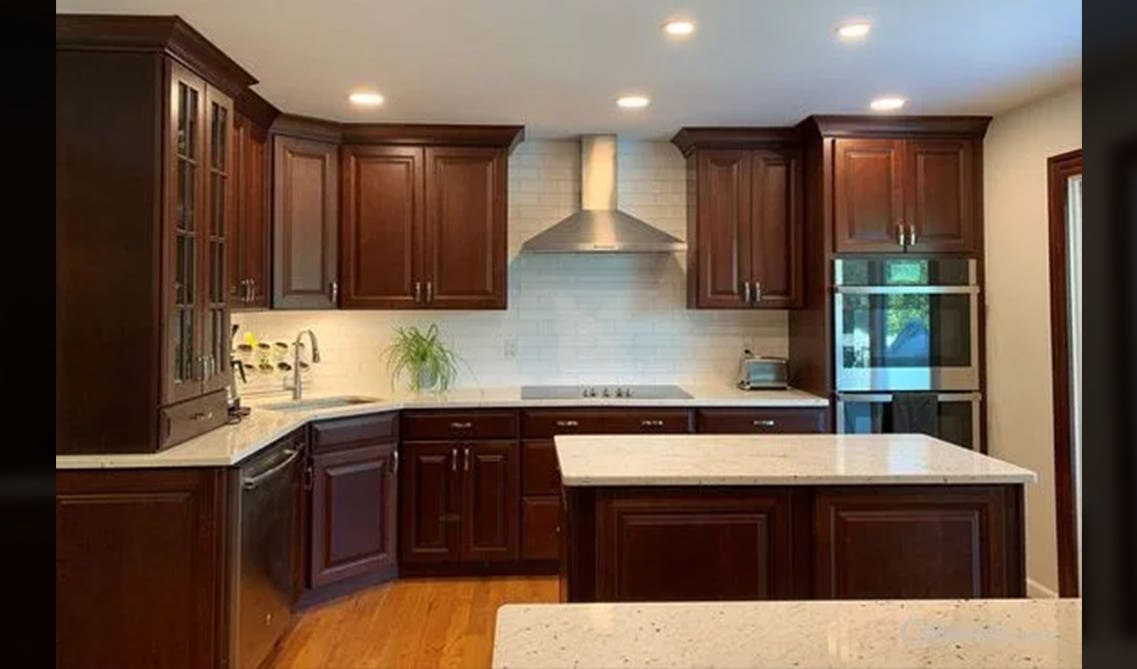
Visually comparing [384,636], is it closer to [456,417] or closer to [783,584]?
[456,417]

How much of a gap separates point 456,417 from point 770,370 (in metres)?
1.83

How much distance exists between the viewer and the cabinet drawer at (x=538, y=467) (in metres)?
4.03

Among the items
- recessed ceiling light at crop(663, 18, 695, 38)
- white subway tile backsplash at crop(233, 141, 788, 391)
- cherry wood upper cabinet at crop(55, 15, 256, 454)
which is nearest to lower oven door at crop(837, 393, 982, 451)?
white subway tile backsplash at crop(233, 141, 788, 391)

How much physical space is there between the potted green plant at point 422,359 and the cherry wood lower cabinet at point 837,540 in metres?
2.31

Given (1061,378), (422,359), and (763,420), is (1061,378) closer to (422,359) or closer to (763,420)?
(763,420)

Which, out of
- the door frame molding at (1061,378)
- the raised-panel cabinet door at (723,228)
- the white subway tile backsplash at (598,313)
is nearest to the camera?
the door frame molding at (1061,378)

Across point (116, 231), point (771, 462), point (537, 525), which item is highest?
point (116, 231)

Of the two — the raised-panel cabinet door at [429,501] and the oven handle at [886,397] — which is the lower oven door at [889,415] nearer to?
the oven handle at [886,397]

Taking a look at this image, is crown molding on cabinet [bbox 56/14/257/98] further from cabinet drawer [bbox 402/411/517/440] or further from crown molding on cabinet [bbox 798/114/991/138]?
crown molding on cabinet [bbox 798/114/991/138]

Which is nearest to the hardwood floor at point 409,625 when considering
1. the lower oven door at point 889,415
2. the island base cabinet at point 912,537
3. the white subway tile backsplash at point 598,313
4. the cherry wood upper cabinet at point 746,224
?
the white subway tile backsplash at point 598,313

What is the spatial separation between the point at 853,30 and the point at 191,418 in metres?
2.84

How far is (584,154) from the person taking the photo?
14.8 feet

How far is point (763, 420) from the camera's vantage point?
403 cm

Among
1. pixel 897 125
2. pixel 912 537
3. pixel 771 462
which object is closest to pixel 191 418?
pixel 771 462
